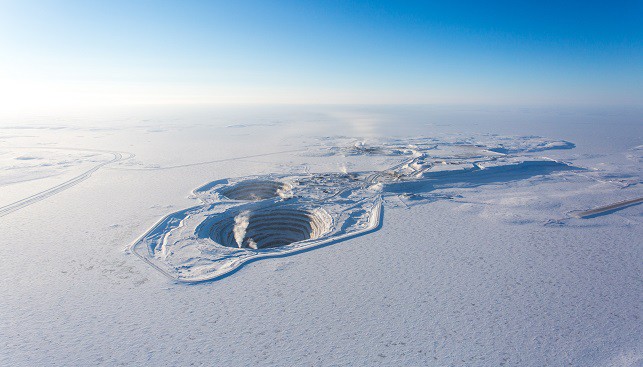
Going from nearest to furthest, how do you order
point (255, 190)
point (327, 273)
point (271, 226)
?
point (327, 273) → point (271, 226) → point (255, 190)

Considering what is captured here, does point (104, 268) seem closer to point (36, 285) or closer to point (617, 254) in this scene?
point (36, 285)

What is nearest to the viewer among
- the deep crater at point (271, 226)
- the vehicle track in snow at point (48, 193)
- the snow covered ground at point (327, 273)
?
the snow covered ground at point (327, 273)

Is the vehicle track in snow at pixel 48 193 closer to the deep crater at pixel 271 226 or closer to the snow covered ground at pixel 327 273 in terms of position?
the snow covered ground at pixel 327 273

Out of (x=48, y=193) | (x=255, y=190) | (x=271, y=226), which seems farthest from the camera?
(x=255, y=190)

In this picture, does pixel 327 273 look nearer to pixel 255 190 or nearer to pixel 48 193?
pixel 255 190

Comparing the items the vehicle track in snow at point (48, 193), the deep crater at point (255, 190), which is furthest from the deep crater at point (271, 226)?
the vehicle track in snow at point (48, 193)

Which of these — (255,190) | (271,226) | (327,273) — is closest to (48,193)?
(255,190)

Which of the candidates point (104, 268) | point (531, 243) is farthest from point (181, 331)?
point (531, 243)
